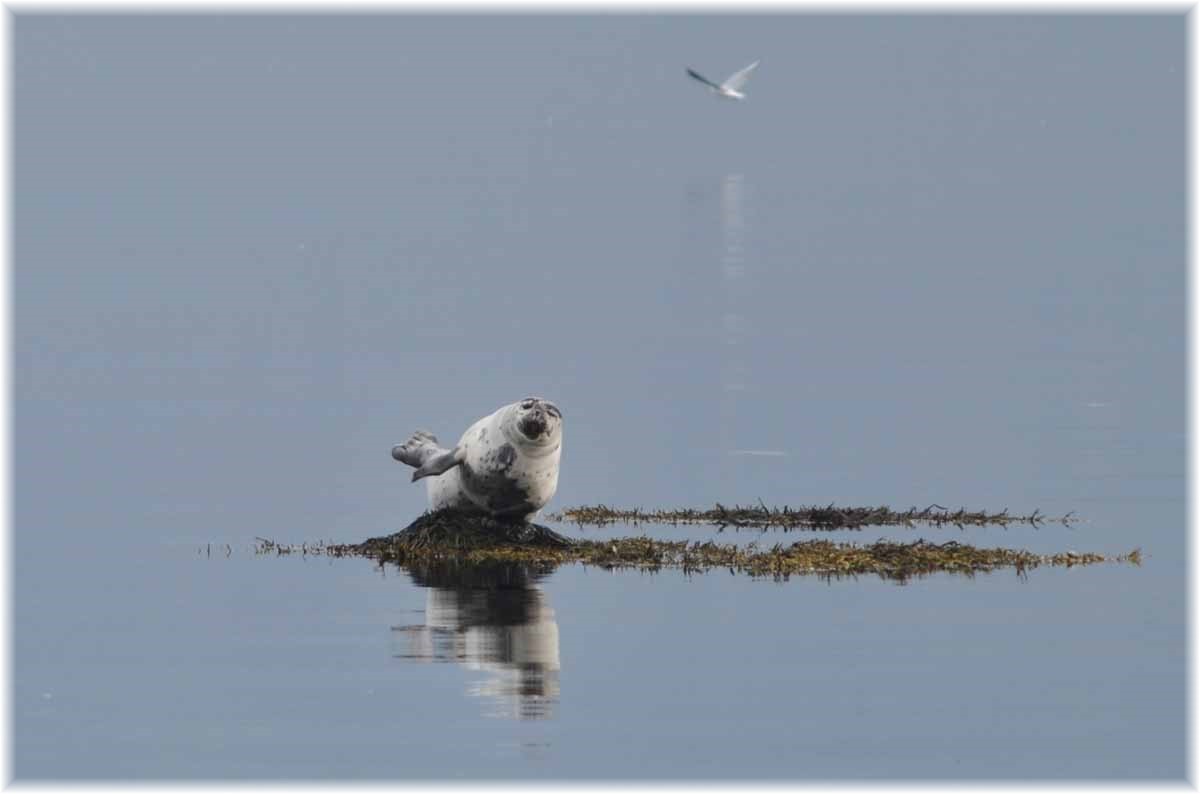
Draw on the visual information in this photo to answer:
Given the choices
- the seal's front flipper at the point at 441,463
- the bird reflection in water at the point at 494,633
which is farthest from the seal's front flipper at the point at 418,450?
the bird reflection in water at the point at 494,633

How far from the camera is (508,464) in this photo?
26000 millimetres

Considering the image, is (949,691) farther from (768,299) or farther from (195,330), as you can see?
(768,299)

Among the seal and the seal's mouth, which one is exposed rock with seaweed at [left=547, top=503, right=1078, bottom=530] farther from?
the seal's mouth

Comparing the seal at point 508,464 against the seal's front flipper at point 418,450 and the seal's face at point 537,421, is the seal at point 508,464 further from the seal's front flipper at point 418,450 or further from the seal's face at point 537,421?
the seal's front flipper at point 418,450

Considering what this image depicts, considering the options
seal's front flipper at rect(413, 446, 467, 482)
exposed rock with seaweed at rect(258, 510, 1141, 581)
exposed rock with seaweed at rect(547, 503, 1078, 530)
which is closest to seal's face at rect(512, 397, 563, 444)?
seal's front flipper at rect(413, 446, 467, 482)

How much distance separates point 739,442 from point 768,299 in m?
31.1

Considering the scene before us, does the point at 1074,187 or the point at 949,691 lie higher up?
the point at 1074,187

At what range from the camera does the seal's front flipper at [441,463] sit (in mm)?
26203

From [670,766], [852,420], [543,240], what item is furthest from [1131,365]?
[543,240]

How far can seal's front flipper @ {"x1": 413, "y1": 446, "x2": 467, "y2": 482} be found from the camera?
26.2 m

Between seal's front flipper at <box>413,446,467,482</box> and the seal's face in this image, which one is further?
seal's front flipper at <box>413,446,467,482</box>

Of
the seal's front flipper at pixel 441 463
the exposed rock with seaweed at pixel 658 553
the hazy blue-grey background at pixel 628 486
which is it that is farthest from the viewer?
the seal's front flipper at pixel 441 463

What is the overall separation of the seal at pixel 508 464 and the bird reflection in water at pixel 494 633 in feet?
3.41

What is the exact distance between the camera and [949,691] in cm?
2006
